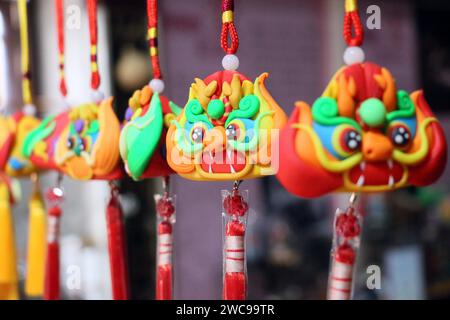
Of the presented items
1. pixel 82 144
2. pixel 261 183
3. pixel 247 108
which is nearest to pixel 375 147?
pixel 247 108

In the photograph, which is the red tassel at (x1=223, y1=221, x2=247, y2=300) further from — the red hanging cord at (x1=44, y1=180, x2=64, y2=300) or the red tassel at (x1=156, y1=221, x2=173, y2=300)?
the red hanging cord at (x1=44, y1=180, x2=64, y2=300)

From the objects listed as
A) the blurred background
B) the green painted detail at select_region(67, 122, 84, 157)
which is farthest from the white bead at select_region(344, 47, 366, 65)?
the blurred background

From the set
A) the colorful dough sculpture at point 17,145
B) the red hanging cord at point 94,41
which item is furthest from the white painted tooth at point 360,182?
the colorful dough sculpture at point 17,145

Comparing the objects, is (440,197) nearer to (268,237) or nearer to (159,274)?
(268,237)

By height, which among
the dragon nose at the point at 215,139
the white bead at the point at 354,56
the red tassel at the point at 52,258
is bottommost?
the red tassel at the point at 52,258

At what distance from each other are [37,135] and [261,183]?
0.84m

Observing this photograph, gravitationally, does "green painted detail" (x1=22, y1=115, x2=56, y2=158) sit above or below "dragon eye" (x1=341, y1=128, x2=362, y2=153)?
above

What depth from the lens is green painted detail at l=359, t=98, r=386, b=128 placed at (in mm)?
480

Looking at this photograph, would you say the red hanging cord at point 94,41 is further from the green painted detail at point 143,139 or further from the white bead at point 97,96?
the green painted detail at point 143,139

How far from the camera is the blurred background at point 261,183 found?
152cm

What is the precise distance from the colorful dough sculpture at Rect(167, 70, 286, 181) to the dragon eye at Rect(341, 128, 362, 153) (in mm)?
68

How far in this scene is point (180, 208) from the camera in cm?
154

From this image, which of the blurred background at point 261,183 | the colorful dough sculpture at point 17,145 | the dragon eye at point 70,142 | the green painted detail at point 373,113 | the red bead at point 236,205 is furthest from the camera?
the blurred background at point 261,183

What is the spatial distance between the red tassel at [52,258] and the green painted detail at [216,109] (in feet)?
1.13
